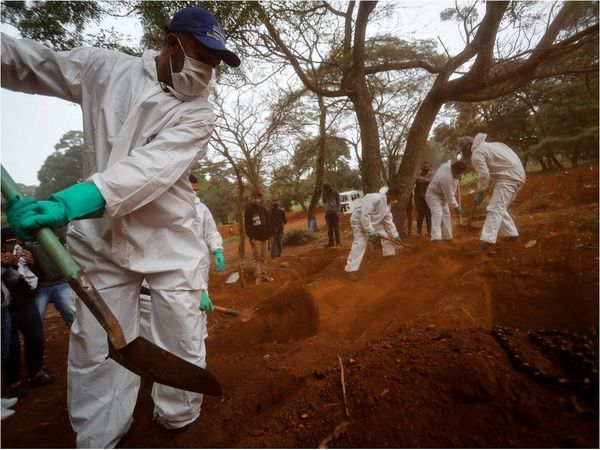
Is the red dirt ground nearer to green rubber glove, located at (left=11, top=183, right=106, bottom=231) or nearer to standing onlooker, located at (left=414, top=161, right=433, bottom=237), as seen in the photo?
green rubber glove, located at (left=11, top=183, right=106, bottom=231)

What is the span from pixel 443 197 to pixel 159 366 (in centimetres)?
→ 625

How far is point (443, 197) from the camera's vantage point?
6398 mm

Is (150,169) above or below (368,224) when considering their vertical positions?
above

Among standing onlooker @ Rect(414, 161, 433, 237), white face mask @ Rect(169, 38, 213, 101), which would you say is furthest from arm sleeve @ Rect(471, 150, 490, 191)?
white face mask @ Rect(169, 38, 213, 101)

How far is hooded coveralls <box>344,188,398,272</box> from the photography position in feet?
Answer: 18.0

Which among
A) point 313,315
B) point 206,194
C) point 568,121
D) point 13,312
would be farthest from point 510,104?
A: point 206,194

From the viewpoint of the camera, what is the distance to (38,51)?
1.60m

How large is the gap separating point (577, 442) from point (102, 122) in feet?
Answer: 7.68

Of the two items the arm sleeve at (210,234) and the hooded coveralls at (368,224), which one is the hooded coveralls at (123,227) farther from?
the hooded coveralls at (368,224)

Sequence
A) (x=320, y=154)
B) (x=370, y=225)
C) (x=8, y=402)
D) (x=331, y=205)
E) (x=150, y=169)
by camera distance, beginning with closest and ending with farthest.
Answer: (x=150, y=169) → (x=8, y=402) → (x=370, y=225) → (x=331, y=205) → (x=320, y=154)

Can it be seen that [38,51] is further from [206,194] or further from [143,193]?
[206,194]

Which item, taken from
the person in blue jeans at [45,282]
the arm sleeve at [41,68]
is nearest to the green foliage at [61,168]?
the person in blue jeans at [45,282]

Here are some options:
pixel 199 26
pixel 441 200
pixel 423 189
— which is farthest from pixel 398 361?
pixel 423 189

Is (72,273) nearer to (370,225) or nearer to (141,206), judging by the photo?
(141,206)
